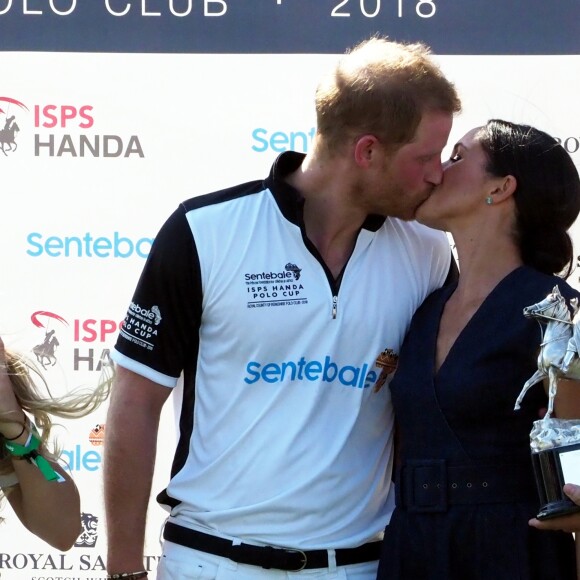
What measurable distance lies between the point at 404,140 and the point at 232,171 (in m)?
1.27

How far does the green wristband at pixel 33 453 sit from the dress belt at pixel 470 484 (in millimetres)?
760

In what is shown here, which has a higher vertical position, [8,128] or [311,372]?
[8,128]

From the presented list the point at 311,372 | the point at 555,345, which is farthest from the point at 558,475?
the point at 311,372

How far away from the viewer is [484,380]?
218 centimetres

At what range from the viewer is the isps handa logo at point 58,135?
144 inches

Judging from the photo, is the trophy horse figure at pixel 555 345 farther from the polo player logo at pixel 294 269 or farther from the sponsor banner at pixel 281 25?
the sponsor banner at pixel 281 25

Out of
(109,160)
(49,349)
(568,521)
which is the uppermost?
(109,160)

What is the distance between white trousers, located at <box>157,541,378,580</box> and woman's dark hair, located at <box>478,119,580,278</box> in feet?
2.55

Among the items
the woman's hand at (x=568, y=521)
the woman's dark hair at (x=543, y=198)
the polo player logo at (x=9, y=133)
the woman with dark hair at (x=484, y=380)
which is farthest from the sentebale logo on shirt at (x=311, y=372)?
the polo player logo at (x=9, y=133)

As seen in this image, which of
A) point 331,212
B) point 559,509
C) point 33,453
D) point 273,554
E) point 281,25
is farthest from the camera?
point 281,25

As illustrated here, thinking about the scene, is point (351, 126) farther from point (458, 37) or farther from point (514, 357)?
point (458, 37)

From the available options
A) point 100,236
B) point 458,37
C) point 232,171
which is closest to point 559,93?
point 458,37

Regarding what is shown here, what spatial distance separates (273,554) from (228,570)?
106mm

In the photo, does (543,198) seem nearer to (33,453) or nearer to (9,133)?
(33,453)
